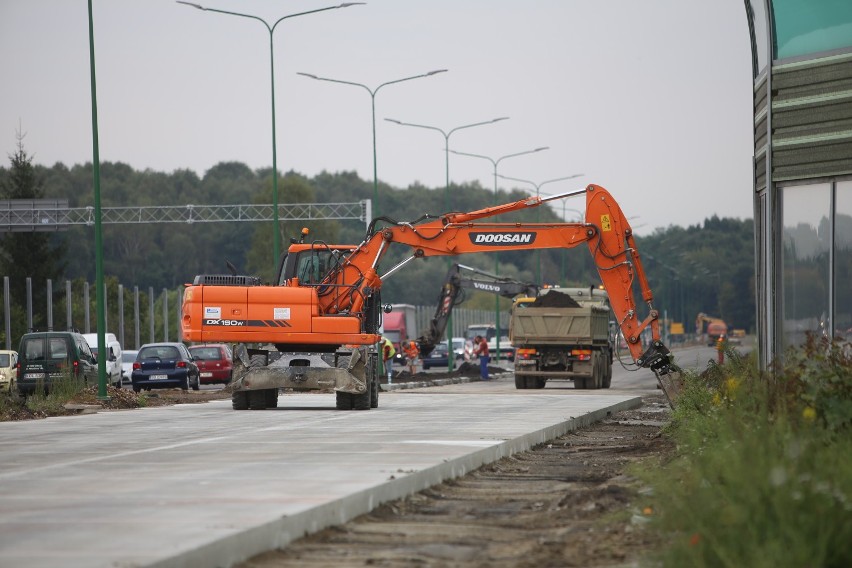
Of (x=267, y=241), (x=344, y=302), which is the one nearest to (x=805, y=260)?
(x=344, y=302)

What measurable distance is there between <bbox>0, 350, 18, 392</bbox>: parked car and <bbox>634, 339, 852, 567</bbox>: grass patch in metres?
30.1

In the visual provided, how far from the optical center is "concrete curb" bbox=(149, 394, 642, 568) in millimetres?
8398

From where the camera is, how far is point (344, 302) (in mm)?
30000

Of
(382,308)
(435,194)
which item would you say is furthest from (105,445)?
(435,194)

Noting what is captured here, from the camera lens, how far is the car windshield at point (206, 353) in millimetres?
52375

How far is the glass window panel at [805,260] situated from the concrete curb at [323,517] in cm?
409

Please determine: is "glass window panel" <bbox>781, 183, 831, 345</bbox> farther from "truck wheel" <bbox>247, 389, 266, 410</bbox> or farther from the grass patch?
"truck wheel" <bbox>247, 389, 266, 410</bbox>

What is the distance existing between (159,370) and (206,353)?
7.54 m

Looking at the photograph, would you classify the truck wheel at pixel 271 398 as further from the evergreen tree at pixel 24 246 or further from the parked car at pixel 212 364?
the evergreen tree at pixel 24 246

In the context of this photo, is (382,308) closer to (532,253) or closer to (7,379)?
(7,379)

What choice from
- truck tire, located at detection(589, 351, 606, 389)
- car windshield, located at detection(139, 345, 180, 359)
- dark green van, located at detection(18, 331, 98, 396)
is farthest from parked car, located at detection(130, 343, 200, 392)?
truck tire, located at detection(589, 351, 606, 389)

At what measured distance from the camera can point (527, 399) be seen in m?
33.6

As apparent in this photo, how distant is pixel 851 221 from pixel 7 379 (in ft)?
94.9

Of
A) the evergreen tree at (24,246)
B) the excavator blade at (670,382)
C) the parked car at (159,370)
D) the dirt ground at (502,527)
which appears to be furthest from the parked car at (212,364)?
the dirt ground at (502,527)
